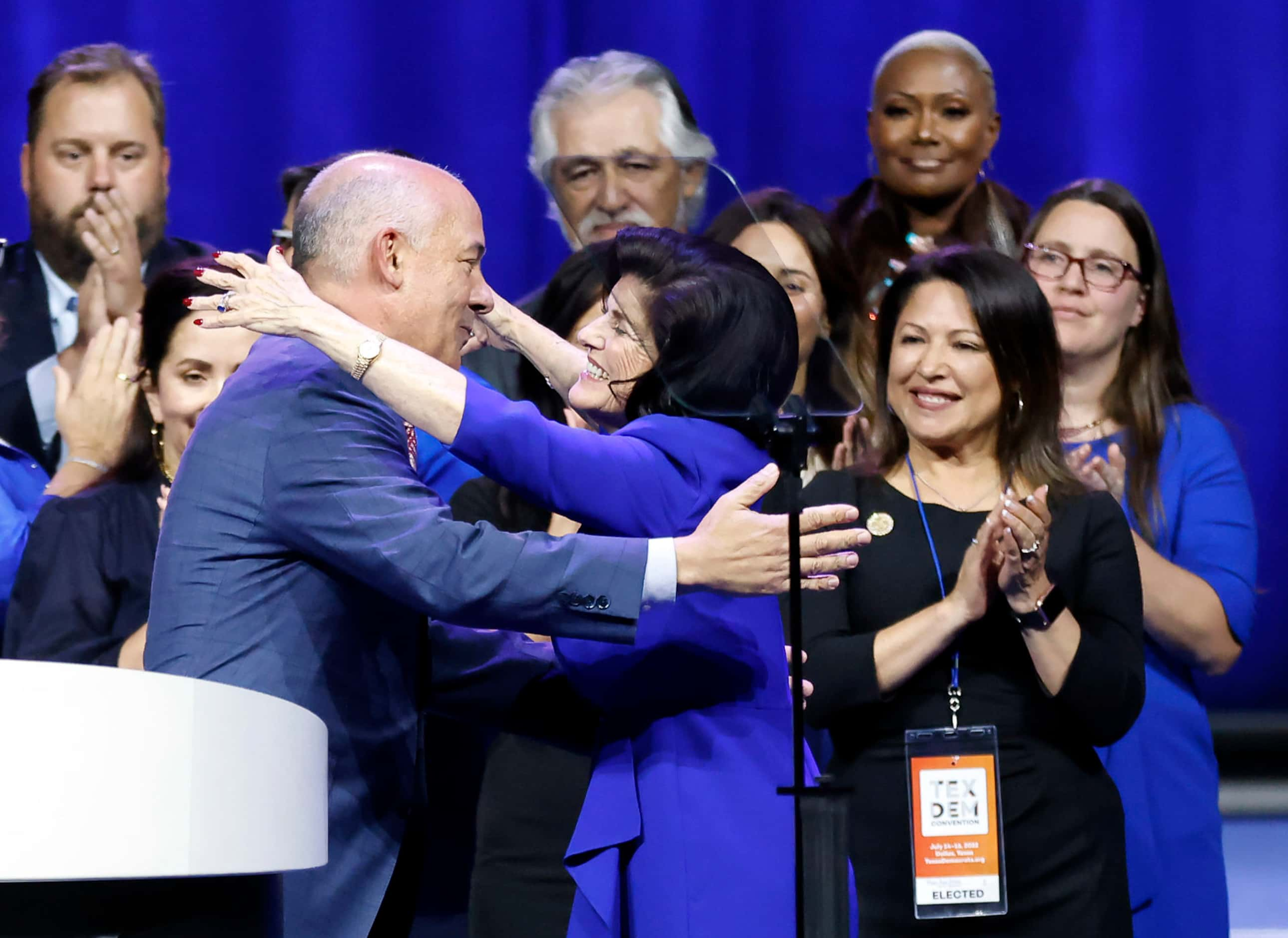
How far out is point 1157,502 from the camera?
9.39 ft

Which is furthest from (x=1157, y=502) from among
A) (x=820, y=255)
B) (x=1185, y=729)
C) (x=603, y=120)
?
(x=603, y=120)

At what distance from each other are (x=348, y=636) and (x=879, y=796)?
900 millimetres

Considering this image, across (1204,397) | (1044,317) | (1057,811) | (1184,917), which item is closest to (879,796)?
(1057,811)

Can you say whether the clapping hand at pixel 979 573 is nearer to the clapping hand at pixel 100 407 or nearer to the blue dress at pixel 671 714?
the blue dress at pixel 671 714

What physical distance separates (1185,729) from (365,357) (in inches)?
65.3

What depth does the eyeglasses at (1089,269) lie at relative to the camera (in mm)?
2992

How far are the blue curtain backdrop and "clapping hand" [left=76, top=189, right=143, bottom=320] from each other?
21.8 inches

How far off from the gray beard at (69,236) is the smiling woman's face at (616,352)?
5.97 ft

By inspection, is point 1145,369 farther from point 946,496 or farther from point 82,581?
point 82,581

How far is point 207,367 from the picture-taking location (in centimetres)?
290

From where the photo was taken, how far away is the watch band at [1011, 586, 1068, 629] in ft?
7.83

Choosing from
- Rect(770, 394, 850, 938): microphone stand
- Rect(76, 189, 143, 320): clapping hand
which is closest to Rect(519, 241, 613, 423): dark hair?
Rect(76, 189, 143, 320): clapping hand

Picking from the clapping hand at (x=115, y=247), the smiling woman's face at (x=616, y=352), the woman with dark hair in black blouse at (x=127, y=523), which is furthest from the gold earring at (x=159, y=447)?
the smiling woman's face at (x=616, y=352)

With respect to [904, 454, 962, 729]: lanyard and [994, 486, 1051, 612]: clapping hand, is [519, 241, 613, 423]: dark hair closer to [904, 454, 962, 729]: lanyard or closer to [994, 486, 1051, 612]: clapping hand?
[904, 454, 962, 729]: lanyard
